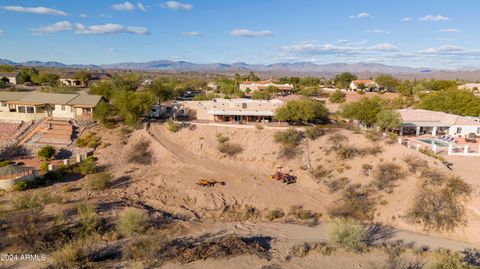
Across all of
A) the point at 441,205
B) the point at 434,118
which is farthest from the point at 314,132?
the point at 434,118

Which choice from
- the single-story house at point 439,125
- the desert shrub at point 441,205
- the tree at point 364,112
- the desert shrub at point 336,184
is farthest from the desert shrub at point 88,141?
the single-story house at point 439,125

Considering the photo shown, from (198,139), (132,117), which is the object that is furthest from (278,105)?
(132,117)

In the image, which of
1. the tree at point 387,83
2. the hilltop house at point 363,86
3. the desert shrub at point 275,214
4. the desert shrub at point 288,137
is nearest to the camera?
the desert shrub at point 275,214

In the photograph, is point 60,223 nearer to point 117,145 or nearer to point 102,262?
point 102,262

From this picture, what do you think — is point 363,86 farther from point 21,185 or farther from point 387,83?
point 21,185

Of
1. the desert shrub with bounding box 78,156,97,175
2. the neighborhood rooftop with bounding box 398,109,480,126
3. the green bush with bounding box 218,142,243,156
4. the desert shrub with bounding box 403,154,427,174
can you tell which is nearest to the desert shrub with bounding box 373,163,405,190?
the desert shrub with bounding box 403,154,427,174

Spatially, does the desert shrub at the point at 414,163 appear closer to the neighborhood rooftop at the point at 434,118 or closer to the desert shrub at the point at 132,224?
the neighborhood rooftop at the point at 434,118
